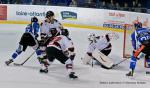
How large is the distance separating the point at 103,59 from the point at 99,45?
44 centimetres

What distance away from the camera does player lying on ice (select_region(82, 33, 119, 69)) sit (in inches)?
335

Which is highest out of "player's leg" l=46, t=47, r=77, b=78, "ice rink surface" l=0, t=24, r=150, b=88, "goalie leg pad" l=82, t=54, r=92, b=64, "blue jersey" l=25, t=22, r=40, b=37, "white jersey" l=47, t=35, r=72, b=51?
"blue jersey" l=25, t=22, r=40, b=37

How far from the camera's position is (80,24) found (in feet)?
45.6

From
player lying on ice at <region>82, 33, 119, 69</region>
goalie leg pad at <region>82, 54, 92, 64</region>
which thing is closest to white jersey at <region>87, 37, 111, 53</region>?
player lying on ice at <region>82, 33, 119, 69</region>

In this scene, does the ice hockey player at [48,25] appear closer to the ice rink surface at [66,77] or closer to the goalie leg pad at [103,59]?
the ice rink surface at [66,77]

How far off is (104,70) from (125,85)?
4.04ft

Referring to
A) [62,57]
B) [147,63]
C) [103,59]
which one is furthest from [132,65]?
[62,57]

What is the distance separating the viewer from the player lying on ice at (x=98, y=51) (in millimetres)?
8510

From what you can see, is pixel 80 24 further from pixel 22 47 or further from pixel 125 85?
pixel 125 85

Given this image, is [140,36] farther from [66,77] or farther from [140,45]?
[66,77]

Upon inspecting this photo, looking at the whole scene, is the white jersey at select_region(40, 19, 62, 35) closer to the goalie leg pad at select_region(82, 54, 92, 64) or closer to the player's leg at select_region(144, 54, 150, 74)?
the goalie leg pad at select_region(82, 54, 92, 64)

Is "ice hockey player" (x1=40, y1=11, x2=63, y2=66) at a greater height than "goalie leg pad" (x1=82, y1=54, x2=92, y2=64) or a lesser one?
greater

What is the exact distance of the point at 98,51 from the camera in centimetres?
868

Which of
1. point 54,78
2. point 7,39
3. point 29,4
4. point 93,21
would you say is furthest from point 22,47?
point 29,4
